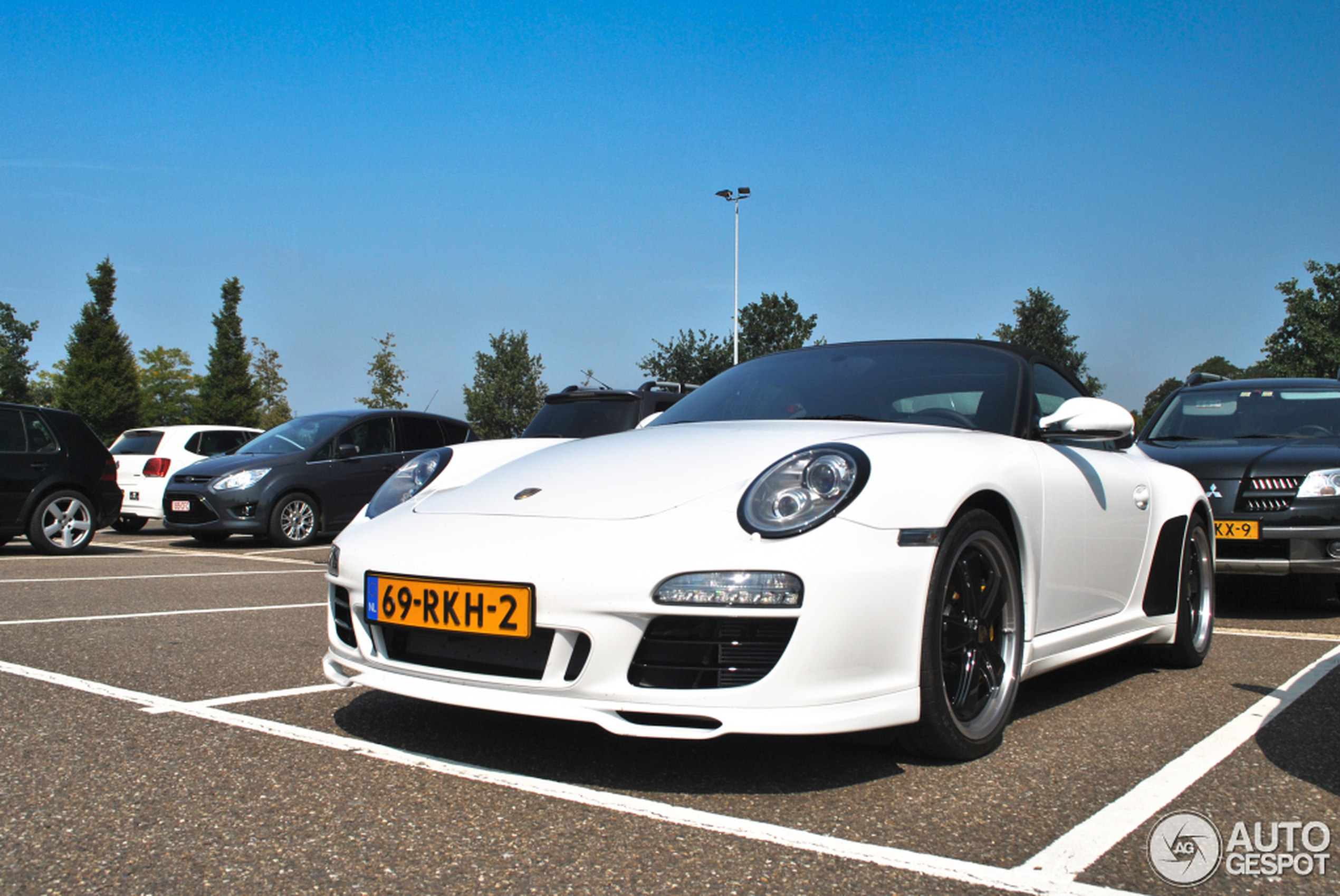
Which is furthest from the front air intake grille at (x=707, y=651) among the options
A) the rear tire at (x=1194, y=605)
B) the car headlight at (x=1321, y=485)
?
the car headlight at (x=1321, y=485)

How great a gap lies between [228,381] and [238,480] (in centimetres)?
5334

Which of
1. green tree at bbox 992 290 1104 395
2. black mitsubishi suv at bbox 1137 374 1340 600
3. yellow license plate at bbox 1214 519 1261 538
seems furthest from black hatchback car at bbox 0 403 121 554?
green tree at bbox 992 290 1104 395

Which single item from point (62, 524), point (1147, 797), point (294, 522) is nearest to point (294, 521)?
point (294, 522)

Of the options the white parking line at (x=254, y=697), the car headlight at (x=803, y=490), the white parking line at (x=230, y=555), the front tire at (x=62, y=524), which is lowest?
the white parking line at (x=230, y=555)

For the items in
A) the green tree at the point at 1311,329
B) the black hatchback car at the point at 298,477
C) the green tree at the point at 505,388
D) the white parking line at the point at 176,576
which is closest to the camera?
the white parking line at the point at 176,576

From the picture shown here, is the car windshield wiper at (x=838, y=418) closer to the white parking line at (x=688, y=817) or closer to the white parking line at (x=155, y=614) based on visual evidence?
the white parking line at (x=688, y=817)

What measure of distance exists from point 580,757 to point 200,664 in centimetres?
199

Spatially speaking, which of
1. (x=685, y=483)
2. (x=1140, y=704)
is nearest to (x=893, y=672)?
(x=685, y=483)

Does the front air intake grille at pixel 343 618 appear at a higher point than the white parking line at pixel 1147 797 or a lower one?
higher

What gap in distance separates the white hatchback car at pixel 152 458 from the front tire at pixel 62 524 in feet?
9.61

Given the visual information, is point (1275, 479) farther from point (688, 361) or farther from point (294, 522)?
point (688, 361)

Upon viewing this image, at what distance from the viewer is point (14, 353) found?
89000 millimetres

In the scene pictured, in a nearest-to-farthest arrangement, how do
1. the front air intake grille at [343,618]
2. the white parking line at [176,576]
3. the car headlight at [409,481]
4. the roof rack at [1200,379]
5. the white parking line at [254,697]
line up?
1. the front air intake grille at [343,618]
2. the white parking line at [254,697]
3. the car headlight at [409,481]
4. the white parking line at [176,576]
5. the roof rack at [1200,379]

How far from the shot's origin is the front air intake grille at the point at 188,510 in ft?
36.3
